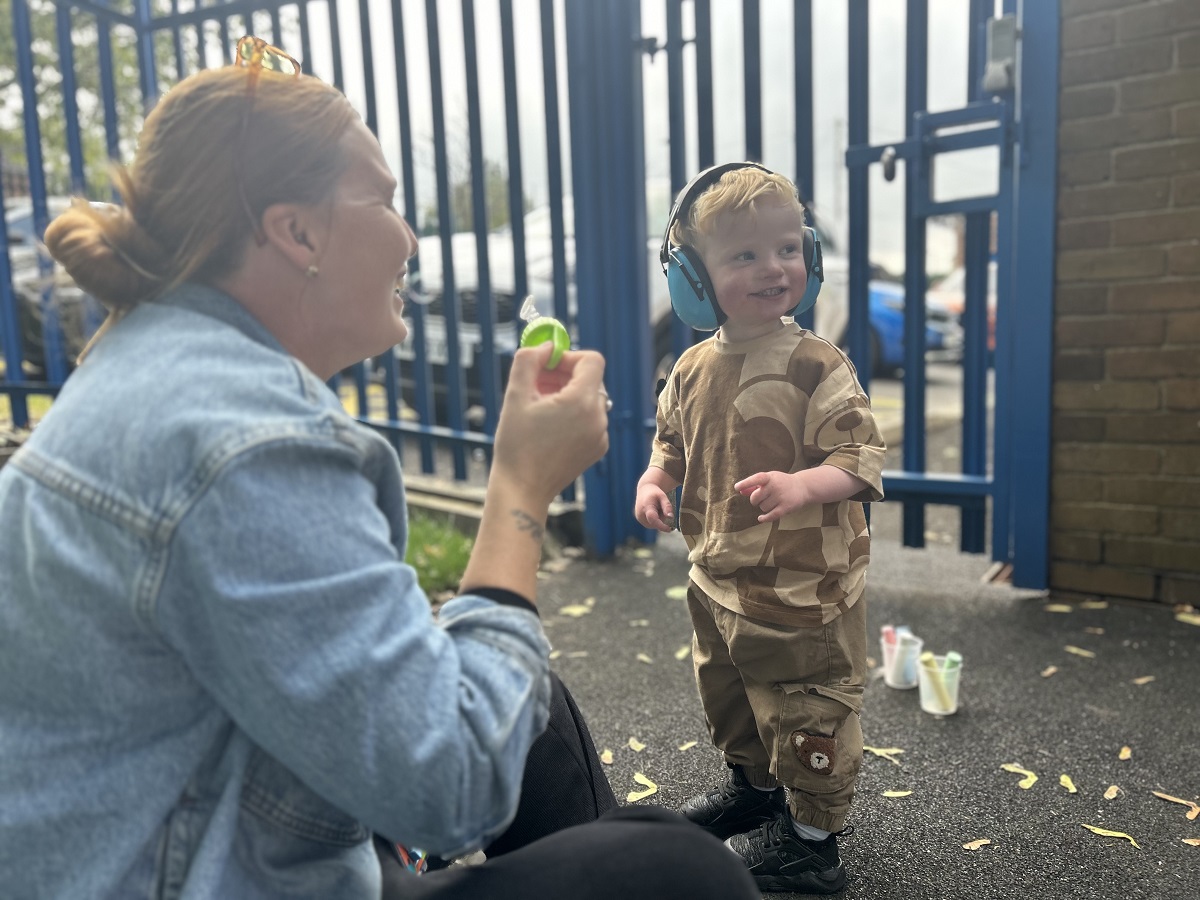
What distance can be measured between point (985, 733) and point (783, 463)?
1256 millimetres

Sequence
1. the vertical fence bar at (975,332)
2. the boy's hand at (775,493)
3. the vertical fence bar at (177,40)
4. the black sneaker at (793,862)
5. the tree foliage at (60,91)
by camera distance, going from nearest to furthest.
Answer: the boy's hand at (775,493)
the black sneaker at (793,862)
the vertical fence bar at (975,332)
the vertical fence bar at (177,40)
the tree foliage at (60,91)

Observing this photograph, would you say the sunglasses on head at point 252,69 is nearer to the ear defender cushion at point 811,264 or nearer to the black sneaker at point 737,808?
the ear defender cushion at point 811,264

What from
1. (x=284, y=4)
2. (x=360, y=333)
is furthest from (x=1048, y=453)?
(x=284, y=4)

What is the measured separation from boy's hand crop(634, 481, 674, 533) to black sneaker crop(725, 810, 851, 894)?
26.2 inches

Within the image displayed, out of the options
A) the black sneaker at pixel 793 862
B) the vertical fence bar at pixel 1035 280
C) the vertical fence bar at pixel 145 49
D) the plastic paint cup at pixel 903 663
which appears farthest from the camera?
the vertical fence bar at pixel 145 49

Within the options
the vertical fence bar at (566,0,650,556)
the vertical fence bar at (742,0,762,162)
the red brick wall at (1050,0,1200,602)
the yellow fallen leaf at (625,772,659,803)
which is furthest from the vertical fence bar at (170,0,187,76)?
the yellow fallen leaf at (625,772,659,803)

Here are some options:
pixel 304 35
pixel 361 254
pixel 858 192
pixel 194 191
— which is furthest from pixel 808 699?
pixel 304 35

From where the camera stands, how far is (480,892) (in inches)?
47.6

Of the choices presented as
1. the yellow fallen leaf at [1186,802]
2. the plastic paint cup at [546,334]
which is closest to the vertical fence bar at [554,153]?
the yellow fallen leaf at [1186,802]

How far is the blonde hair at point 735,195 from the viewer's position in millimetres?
1955

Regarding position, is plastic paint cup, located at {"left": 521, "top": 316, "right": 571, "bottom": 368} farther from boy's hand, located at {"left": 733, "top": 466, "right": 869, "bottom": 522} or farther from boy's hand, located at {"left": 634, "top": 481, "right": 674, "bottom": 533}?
boy's hand, located at {"left": 634, "top": 481, "right": 674, "bottom": 533}

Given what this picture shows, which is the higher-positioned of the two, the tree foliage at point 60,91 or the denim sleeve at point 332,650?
the tree foliage at point 60,91

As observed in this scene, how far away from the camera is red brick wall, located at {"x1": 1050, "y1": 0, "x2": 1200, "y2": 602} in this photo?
3318 mm

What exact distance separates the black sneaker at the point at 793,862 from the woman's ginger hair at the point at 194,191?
5.24 feet
